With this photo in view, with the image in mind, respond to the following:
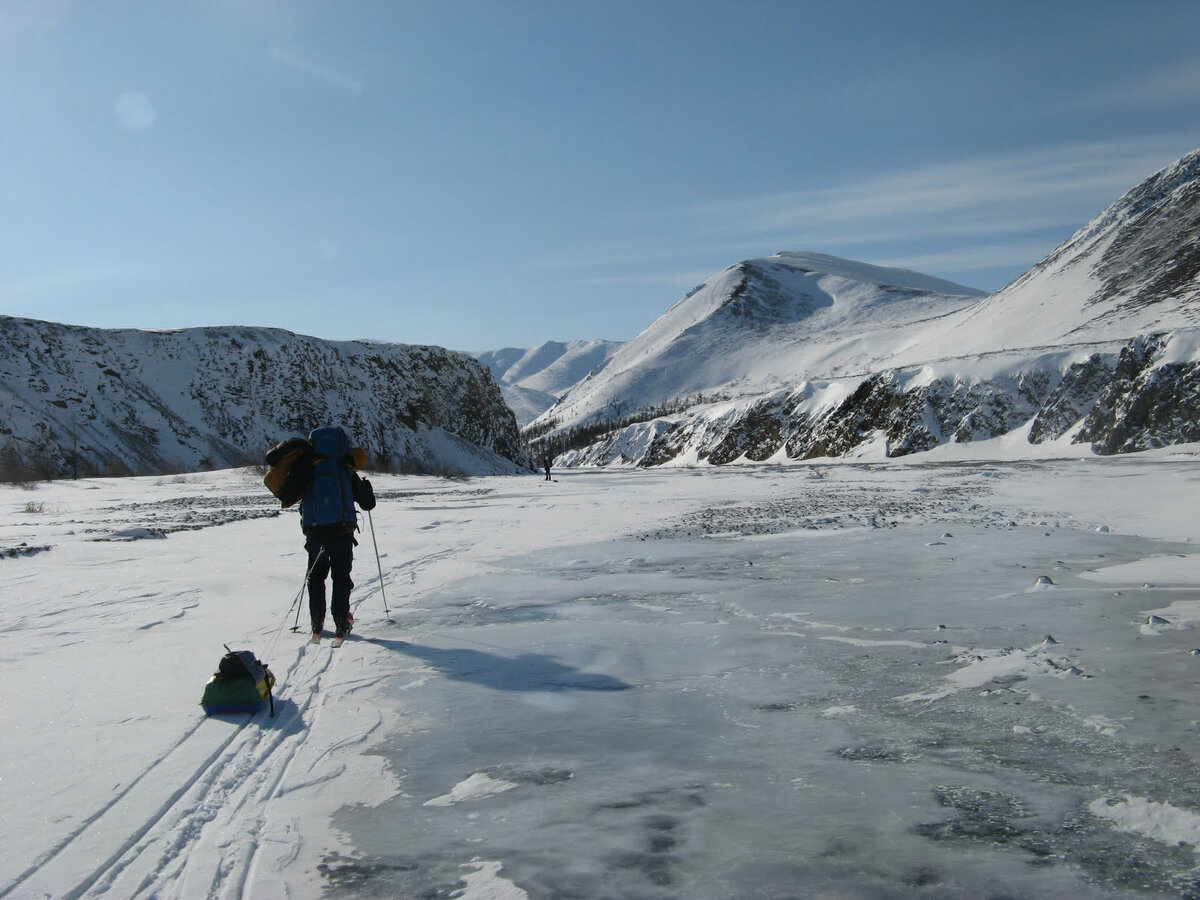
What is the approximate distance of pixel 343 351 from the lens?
3159 inches

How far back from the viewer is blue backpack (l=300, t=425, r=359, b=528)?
786 centimetres

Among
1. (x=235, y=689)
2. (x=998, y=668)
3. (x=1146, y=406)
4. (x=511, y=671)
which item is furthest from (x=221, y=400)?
(x=998, y=668)

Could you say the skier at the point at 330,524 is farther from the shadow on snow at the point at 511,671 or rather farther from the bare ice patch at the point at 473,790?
the bare ice patch at the point at 473,790

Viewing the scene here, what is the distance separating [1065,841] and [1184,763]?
1.18m

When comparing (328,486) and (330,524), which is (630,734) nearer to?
(330,524)

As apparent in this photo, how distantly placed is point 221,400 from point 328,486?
66428 mm

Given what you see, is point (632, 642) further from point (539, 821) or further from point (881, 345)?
point (881, 345)

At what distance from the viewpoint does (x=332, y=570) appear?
25.6ft

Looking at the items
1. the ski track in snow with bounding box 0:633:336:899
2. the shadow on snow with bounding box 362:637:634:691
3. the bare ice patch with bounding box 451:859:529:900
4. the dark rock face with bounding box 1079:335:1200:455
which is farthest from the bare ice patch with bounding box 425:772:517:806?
the dark rock face with bounding box 1079:335:1200:455

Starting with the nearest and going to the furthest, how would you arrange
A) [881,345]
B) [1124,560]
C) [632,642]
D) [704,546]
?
[632,642] → [1124,560] → [704,546] → [881,345]

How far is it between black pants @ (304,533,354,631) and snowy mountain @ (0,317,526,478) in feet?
148

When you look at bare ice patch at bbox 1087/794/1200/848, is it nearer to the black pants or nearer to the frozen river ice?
the frozen river ice

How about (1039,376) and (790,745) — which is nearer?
(790,745)

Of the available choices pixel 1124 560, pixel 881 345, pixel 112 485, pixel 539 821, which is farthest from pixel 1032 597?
pixel 881 345
